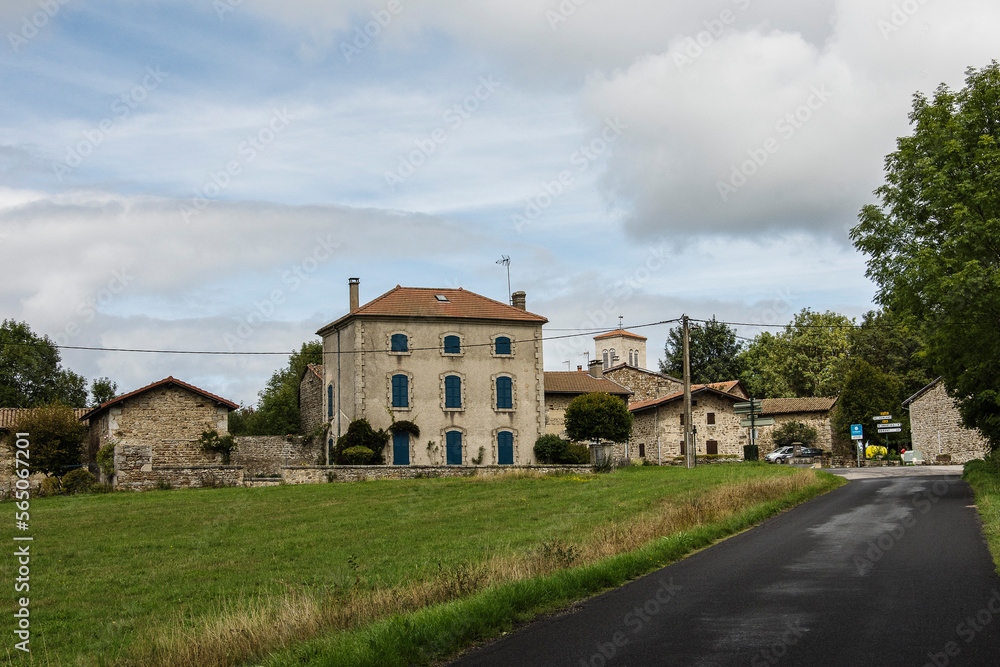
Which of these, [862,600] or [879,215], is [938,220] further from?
[862,600]

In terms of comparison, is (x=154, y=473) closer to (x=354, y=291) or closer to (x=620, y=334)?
(x=354, y=291)

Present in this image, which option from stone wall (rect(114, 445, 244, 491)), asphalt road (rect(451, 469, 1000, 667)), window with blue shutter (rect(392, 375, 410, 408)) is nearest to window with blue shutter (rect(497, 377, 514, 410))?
window with blue shutter (rect(392, 375, 410, 408))

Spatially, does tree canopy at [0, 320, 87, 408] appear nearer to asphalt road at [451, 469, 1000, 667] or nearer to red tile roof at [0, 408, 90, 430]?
red tile roof at [0, 408, 90, 430]

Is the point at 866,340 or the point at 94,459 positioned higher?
the point at 866,340

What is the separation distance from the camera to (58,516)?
22.8 m

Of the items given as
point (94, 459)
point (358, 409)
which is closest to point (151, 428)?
point (94, 459)

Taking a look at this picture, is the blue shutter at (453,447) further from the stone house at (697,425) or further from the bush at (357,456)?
the stone house at (697,425)

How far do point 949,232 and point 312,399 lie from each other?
114ft

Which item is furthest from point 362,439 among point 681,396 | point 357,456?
point 681,396

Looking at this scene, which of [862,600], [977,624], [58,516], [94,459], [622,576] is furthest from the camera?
[94,459]

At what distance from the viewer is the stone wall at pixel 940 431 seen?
47.0m

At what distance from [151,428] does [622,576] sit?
1133 inches

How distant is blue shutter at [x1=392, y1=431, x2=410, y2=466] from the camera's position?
128ft

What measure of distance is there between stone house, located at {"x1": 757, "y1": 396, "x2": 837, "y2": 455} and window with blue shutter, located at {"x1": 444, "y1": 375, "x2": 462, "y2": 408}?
2824 centimetres
